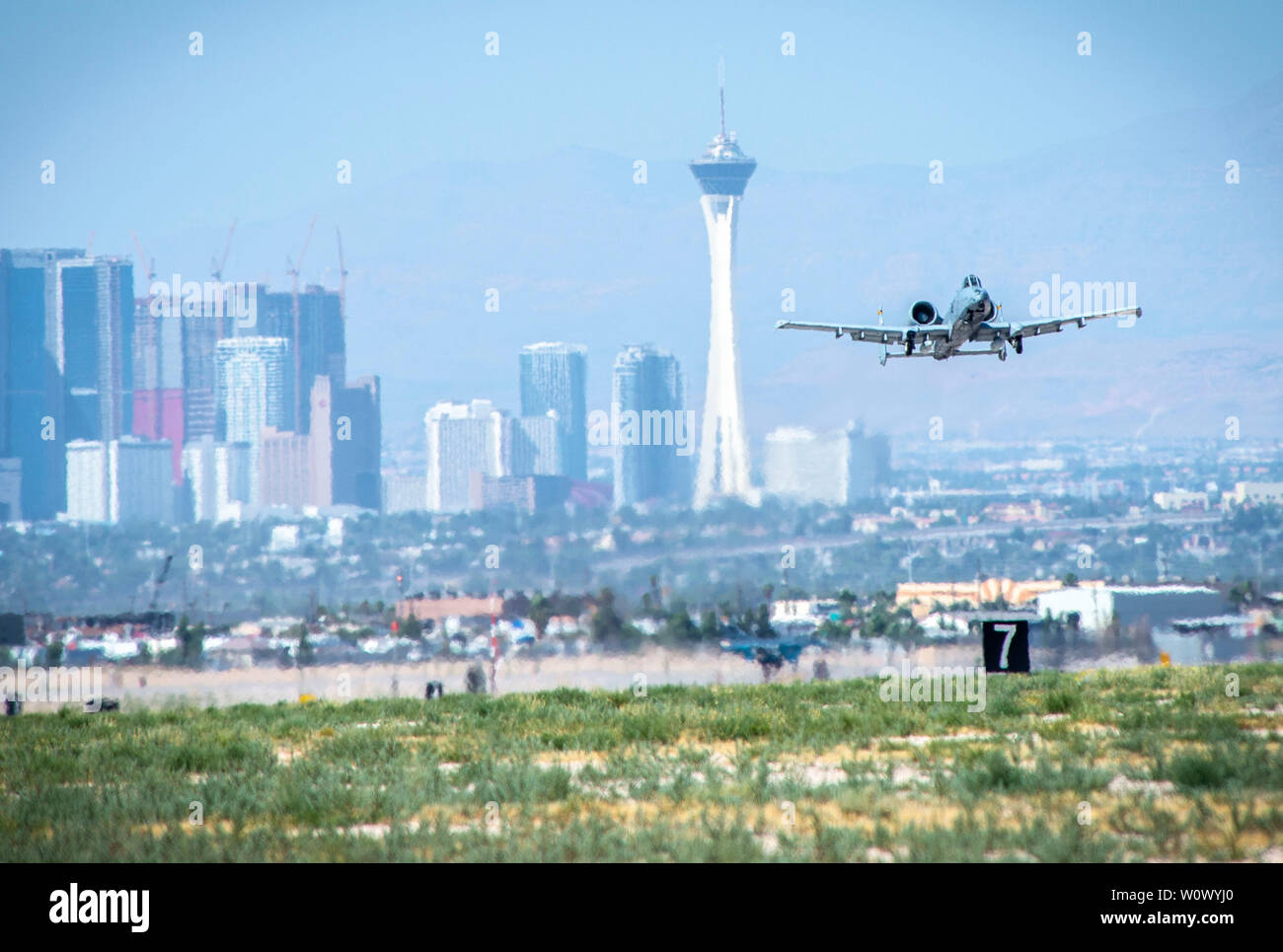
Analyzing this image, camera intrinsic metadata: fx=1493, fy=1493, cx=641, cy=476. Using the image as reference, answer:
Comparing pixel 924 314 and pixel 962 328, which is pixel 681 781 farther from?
pixel 924 314

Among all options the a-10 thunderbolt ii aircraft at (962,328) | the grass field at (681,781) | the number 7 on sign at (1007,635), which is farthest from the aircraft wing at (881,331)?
the grass field at (681,781)

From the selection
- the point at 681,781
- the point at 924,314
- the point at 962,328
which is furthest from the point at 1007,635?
the point at 681,781

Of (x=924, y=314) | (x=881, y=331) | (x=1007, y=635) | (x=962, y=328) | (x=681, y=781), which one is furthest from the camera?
(x=881, y=331)

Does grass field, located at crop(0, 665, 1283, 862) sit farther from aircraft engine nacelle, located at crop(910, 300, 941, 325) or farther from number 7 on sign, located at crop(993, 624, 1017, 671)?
aircraft engine nacelle, located at crop(910, 300, 941, 325)

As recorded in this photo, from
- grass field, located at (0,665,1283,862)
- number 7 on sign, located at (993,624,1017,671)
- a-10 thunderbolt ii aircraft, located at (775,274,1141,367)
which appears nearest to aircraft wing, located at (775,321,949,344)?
a-10 thunderbolt ii aircraft, located at (775,274,1141,367)

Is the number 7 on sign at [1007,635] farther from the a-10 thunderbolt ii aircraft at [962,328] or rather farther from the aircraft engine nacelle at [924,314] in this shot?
the aircraft engine nacelle at [924,314]
